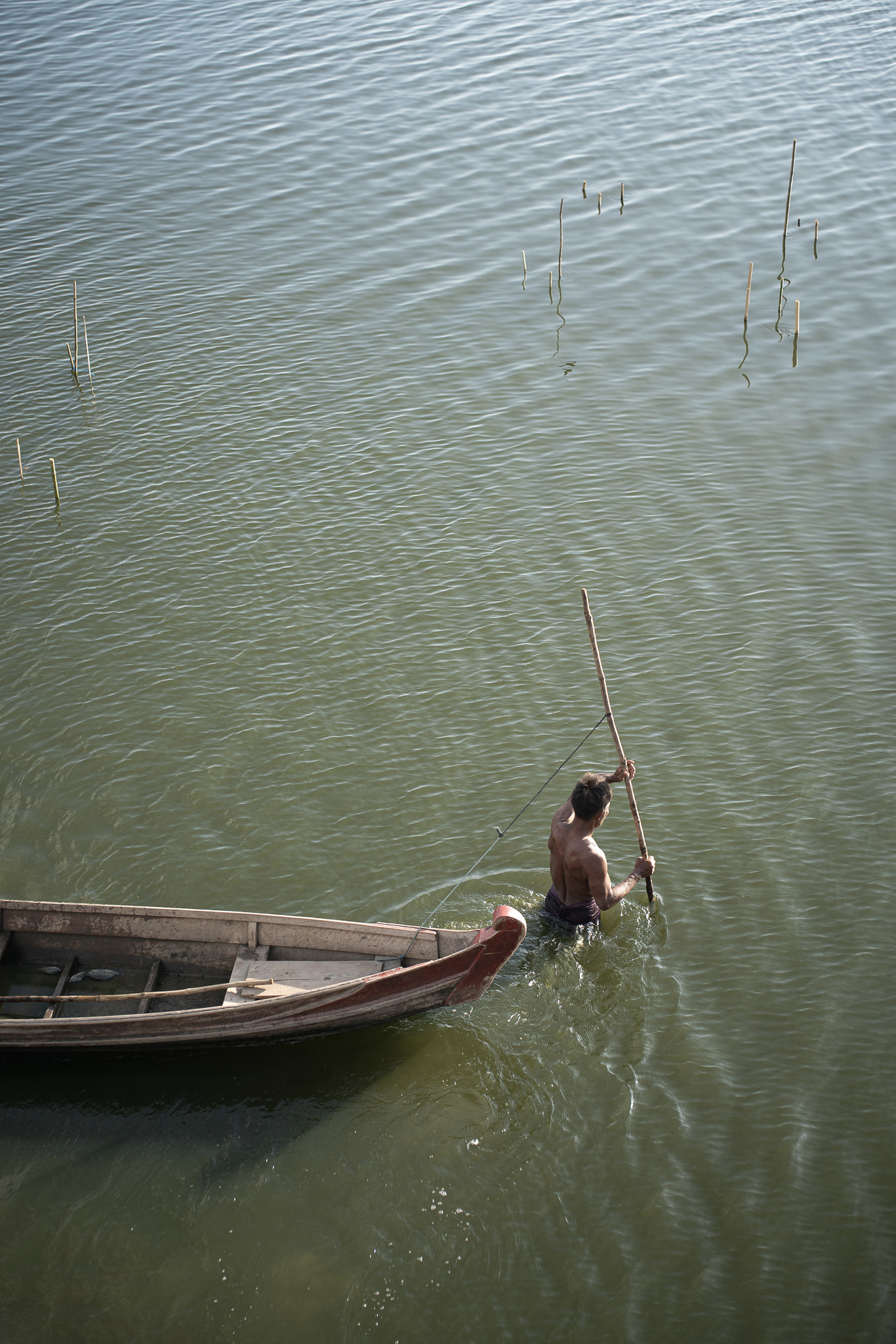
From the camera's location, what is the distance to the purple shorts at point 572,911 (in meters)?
9.68

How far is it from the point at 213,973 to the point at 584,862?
3.38 metres

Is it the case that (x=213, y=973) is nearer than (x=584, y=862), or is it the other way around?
(x=584, y=862)

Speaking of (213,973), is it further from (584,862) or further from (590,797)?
(590,797)

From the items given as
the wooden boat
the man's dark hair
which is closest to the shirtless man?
the man's dark hair

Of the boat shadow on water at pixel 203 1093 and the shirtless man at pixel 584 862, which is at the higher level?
the shirtless man at pixel 584 862

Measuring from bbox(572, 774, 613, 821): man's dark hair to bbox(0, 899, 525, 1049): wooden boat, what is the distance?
1.13m

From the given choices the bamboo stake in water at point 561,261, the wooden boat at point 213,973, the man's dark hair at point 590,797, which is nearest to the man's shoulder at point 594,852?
the man's dark hair at point 590,797

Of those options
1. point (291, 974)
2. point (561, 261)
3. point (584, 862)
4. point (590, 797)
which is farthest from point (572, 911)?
point (561, 261)

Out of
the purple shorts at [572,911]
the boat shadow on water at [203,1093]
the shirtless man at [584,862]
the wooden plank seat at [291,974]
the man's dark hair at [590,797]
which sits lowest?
the boat shadow on water at [203,1093]

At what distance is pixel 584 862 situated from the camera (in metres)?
9.24

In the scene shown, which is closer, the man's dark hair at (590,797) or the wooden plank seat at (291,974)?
the wooden plank seat at (291,974)

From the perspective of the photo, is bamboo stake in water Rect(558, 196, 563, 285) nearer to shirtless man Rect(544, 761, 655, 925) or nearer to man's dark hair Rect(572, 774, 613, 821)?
shirtless man Rect(544, 761, 655, 925)

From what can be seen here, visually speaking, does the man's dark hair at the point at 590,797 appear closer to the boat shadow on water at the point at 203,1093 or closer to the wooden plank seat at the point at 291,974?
the wooden plank seat at the point at 291,974

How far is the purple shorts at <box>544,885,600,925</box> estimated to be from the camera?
9680 mm
